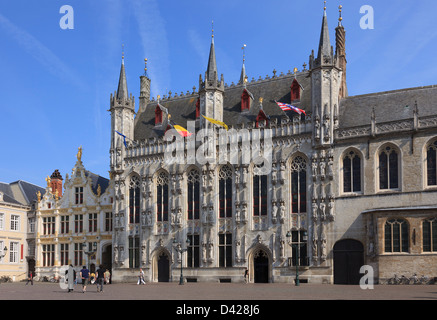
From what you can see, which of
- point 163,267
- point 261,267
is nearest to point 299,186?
point 261,267

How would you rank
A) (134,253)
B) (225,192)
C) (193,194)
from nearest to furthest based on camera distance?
(225,192), (193,194), (134,253)

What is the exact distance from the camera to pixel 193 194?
185 feet

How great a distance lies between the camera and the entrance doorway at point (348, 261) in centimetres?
4722

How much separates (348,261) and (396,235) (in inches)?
188

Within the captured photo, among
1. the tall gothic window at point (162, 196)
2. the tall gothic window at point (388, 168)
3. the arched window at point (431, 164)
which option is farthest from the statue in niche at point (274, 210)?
the arched window at point (431, 164)

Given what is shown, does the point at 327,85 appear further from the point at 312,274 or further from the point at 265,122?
the point at 312,274

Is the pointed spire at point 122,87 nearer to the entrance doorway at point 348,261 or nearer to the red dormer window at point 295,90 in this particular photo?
the red dormer window at point 295,90

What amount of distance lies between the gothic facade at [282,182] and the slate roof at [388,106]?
122 millimetres

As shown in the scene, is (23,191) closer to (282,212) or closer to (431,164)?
(282,212)

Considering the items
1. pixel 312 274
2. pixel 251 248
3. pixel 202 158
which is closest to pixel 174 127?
pixel 202 158

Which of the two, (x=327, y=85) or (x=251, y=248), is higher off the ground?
(x=327, y=85)
